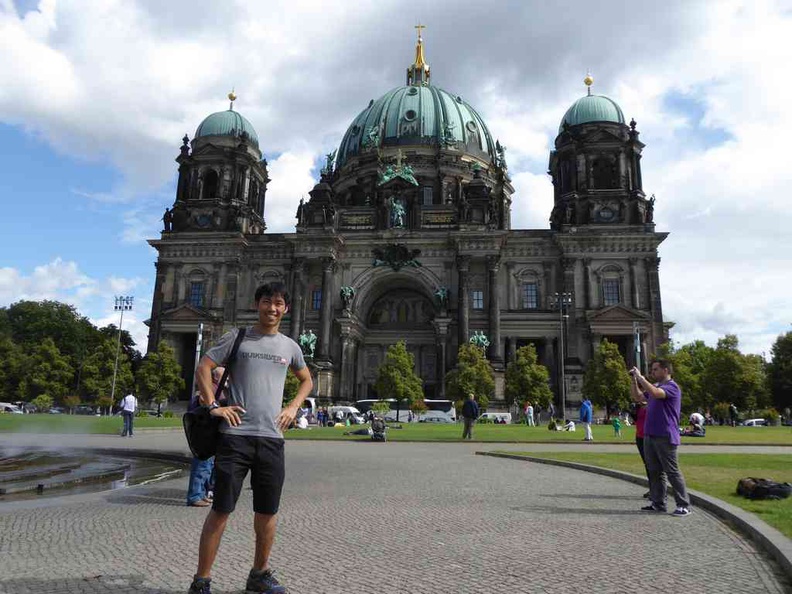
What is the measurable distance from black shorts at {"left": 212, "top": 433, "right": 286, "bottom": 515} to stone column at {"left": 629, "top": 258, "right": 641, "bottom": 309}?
5422 centimetres

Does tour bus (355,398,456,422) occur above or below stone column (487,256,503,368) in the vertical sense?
below

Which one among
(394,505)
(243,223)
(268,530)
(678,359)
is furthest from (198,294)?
(268,530)

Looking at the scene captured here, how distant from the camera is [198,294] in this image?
198 feet

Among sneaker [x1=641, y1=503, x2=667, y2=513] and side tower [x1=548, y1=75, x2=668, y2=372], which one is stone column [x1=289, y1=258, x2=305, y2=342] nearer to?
→ side tower [x1=548, y1=75, x2=668, y2=372]

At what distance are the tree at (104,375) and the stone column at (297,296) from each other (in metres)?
15.8

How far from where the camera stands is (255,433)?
15.1 ft

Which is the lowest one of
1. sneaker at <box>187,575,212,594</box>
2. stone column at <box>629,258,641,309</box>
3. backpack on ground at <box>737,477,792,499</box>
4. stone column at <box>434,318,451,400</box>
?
sneaker at <box>187,575,212,594</box>

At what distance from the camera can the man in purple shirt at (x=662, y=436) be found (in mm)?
8281

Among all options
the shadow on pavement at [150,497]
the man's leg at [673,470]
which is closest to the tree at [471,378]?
the shadow on pavement at [150,497]

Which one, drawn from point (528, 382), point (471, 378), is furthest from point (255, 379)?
point (528, 382)

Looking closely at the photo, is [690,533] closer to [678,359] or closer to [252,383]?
[252,383]

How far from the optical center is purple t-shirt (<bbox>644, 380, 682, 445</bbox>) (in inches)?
334

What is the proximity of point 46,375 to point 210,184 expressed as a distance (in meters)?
24.6

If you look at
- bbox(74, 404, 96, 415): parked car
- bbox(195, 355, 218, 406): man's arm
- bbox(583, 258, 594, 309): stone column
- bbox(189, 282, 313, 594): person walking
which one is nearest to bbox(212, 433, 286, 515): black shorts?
bbox(189, 282, 313, 594): person walking
